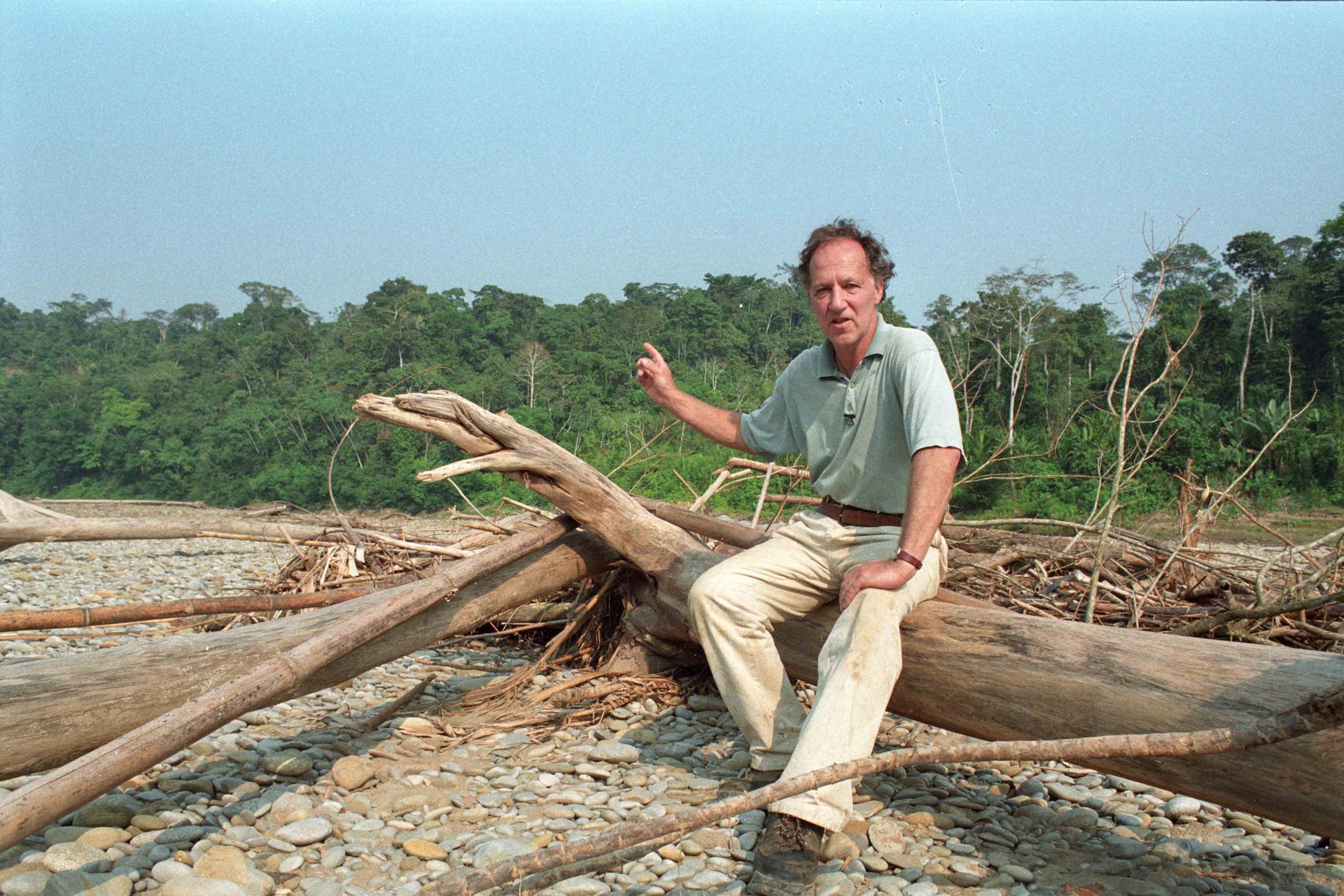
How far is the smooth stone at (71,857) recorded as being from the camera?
248 cm

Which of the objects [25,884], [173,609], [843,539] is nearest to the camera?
[25,884]

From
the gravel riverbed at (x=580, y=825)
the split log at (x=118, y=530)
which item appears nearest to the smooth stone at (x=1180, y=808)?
the gravel riverbed at (x=580, y=825)

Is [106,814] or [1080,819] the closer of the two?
[106,814]

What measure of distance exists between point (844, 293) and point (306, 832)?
8.30ft

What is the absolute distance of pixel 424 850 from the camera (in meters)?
2.67

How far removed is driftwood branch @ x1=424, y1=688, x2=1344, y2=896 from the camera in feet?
6.45

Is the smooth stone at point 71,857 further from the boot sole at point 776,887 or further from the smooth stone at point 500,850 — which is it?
the boot sole at point 776,887

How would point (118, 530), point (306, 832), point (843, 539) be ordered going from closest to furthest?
point (306, 832)
point (843, 539)
point (118, 530)

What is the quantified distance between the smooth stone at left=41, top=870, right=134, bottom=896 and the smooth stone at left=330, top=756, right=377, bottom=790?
810 mm

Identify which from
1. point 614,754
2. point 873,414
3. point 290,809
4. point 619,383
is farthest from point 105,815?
point 619,383

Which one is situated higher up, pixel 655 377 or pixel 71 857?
pixel 655 377

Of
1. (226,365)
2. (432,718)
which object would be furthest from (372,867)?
(226,365)

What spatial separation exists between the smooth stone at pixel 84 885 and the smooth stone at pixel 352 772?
810 millimetres

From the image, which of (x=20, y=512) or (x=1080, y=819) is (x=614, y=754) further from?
(x=20, y=512)
